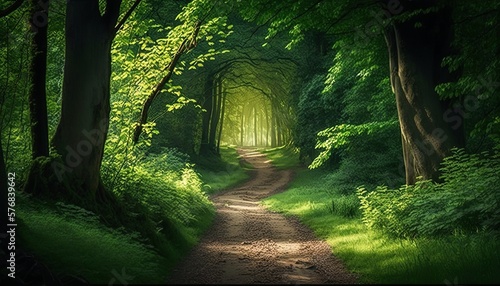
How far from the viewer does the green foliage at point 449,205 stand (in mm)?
8273

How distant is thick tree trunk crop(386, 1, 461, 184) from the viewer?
10797mm

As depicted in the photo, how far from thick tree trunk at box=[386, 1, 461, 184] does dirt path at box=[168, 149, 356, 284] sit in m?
3.77

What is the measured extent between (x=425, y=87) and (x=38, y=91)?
9677 millimetres

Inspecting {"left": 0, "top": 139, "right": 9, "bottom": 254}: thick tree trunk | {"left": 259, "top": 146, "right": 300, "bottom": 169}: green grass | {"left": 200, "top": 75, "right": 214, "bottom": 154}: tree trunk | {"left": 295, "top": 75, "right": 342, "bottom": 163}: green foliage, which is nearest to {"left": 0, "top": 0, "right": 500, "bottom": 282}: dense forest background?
{"left": 0, "top": 139, "right": 9, "bottom": 254}: thick tree trunk

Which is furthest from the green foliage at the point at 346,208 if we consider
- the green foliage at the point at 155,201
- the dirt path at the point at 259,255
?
the green foliage at the point at 155,201

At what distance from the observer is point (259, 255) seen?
9742 mm

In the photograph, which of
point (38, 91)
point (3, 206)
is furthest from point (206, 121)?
point (3, 206)

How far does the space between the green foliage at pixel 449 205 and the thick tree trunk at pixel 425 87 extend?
490mm

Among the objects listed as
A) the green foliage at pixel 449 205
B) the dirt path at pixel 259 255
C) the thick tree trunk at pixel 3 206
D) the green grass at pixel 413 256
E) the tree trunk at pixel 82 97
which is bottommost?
the dirt path at pixel 259 255

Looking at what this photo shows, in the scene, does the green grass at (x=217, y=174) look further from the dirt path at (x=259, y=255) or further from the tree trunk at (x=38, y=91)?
the tree trunk at (x=38, y=91)

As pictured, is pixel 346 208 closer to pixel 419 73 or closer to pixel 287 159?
pixel 419 73

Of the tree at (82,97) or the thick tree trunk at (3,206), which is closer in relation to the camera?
the thick tree trunk at (3,206)

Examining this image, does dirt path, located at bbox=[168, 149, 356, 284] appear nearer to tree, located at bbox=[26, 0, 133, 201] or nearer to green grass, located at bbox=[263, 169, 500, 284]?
green grass, located at bbox=[263, 169, 500, 284]

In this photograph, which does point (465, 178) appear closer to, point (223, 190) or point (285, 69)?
point (223, 190)
